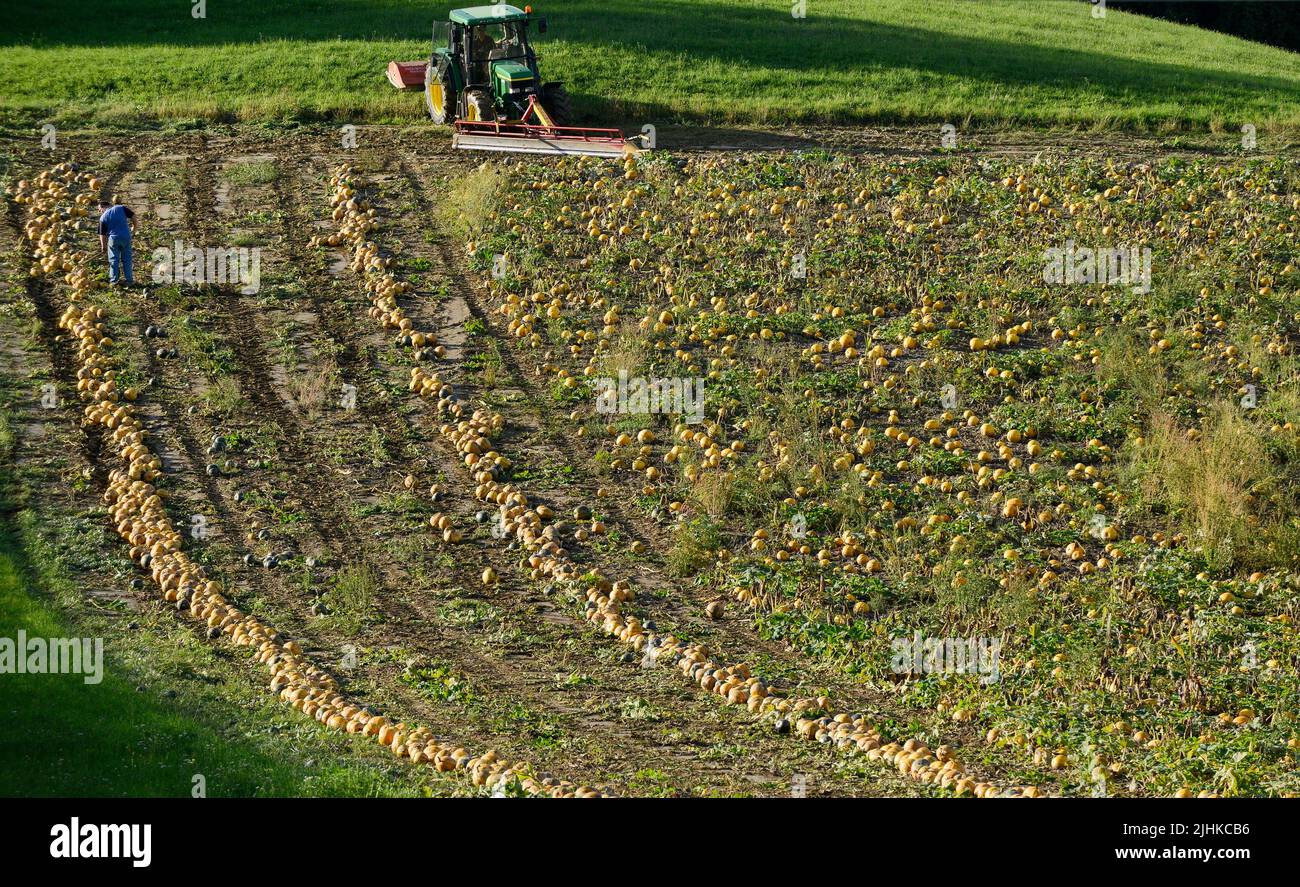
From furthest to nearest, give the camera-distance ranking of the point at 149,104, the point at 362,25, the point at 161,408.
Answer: the point at 362,25
the point at 149,104
the point at 161,408

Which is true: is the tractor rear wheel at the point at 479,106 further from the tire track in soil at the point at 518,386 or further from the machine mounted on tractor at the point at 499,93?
the tire track in soil at the point at 518,386

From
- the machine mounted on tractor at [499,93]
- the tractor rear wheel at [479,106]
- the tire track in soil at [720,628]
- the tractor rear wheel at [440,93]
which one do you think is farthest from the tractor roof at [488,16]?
the tire track in soil at [720,628]

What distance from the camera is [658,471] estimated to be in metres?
16.5

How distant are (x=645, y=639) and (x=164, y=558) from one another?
4875 mm

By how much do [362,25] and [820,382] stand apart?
795 inches

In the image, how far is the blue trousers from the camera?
20750 mm

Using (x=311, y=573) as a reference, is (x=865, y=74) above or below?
above

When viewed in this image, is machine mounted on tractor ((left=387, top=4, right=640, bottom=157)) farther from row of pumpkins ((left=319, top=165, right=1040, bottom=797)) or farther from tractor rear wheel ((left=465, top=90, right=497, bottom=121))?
row of pumpkins ((left=319, top=165, right=1040, bottom=797))

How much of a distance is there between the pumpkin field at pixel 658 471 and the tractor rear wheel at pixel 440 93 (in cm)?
210

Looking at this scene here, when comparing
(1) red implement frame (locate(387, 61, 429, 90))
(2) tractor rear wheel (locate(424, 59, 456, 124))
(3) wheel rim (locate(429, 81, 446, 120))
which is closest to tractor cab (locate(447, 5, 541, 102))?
(2) tractor rear wheel (locate(424, 59, 456, 124))

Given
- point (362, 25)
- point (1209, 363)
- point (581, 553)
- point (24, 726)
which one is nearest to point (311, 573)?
point (581, 553)

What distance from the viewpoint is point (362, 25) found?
3397cm

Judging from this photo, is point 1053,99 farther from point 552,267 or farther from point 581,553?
point 581,553

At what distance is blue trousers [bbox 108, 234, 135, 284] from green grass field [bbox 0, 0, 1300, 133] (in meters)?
7.60
